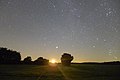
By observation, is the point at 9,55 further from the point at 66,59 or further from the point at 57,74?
the point at 57,74

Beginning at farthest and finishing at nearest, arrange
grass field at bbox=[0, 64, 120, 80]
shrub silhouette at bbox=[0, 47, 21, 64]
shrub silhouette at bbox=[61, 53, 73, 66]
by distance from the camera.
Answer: shrub silhouette at bbox=[0, 47, 21, 64]
shrub silhouette at bbox=[61, 53, 73, 66]
grass field at bbox=[0, 64, 120, 80]

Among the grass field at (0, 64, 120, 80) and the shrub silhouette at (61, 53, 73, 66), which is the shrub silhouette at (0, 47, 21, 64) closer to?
the shrub silhouette at (61, 53, 73, 66)

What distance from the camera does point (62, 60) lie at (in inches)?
5226

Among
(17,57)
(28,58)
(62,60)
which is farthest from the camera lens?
(28,58)

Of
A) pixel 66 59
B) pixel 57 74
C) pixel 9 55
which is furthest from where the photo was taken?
pixel 9 55

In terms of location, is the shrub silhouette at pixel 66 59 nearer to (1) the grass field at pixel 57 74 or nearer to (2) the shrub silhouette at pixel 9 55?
(2) the shrub silhouette at pixel 9 55

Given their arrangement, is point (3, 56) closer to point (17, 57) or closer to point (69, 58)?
point (17, 57)

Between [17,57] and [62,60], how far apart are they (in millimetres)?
46297

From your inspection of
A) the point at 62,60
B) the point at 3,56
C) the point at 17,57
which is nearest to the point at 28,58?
the point at 17,57

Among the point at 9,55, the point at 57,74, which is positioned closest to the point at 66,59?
the point at 9,55

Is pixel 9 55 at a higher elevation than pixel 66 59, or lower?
higher

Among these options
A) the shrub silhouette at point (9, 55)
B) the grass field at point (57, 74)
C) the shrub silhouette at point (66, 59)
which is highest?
the shrub silhouette at point (9, 55)

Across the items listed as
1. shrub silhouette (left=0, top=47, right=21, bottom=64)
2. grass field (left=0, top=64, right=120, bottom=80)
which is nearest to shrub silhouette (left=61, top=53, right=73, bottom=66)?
shrub silhouette (left=0, top=47, right=21, bottom=64)

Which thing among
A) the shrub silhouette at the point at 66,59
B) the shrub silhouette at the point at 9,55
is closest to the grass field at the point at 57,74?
the shrub silhouette at the point at 66,59
